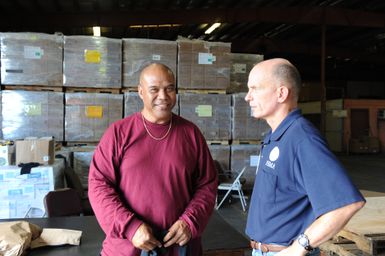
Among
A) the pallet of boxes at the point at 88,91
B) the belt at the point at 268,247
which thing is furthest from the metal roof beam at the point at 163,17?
the belt at the point at 268,247

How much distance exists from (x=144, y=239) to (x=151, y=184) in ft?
0.92

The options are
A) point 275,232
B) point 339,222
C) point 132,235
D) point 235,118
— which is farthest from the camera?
point 235,118

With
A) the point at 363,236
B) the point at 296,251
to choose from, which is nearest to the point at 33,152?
the point at 363,236

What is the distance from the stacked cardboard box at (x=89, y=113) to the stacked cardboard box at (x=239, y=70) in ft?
7.63

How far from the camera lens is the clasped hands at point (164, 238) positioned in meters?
1.84

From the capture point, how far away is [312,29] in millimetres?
13242

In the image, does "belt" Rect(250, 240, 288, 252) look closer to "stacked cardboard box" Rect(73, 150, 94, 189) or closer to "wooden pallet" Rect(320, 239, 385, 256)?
"wooden pallet" Rect(320, 239, 385, 256)

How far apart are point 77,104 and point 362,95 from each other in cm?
1978

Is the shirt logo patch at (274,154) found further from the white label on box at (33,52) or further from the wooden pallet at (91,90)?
the white label on box at (33,52)

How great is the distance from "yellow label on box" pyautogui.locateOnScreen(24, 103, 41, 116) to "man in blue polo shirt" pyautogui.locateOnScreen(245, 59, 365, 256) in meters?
5.15

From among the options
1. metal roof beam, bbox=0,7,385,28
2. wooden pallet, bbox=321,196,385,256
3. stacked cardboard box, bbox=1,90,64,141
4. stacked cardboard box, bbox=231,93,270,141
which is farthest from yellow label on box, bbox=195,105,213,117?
wooden pallet, bbox=321,196,385,256

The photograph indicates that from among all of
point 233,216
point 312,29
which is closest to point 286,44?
point 312,29

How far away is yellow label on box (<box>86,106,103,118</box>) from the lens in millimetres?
6281

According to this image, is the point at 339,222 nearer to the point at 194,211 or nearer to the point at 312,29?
the point at 194,211
